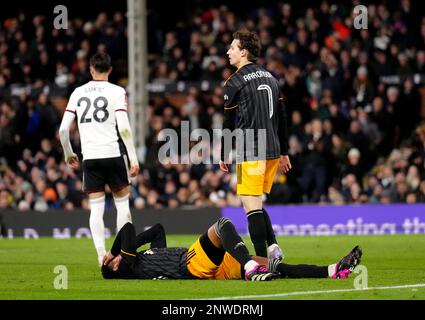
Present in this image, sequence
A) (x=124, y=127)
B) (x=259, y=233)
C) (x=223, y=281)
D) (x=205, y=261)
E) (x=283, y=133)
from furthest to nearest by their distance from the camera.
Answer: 1. (x=124, y=127)
2. (x=283, y=133)
3. (x=259, y=233)
4. (x=223, y=281)
5. (x=205, y=261)

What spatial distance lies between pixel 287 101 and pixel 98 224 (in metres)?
11.1

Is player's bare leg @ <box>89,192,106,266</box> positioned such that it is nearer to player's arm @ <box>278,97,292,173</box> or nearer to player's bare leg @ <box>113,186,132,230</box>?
player's bare leg @ <box>113,186,132,230</box>

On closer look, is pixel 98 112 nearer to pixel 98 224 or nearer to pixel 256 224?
pixel 98 224

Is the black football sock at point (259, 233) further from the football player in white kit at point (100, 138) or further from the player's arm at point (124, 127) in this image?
the football player in white kit at point (100, 138)

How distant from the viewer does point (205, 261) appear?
419 inches

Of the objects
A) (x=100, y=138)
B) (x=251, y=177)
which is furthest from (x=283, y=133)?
(x=100, y=138)

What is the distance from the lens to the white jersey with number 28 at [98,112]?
12922 mm

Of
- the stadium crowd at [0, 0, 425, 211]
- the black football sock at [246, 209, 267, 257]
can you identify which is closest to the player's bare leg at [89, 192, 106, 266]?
the black football sock at [246, 209, 267, 257]

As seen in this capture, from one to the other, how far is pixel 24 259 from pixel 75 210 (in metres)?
6.57

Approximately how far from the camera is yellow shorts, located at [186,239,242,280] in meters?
10.6

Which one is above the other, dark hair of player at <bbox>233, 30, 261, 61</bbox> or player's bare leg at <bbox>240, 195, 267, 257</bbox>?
dark hair of player at <bbox>233, 30, 261, 61</bbox>

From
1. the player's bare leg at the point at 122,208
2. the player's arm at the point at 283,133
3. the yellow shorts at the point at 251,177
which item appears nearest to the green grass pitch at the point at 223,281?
the player's bare leg at the point at 122,208

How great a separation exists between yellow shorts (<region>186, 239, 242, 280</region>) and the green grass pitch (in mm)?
100

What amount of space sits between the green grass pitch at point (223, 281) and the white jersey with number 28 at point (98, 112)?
147 centimetres
